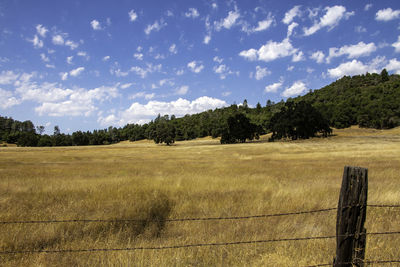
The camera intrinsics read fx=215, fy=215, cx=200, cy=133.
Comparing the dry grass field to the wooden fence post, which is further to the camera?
the dry grass field

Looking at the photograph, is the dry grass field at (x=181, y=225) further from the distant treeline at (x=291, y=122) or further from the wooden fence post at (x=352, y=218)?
the distant treeline at (x=291, y=122)

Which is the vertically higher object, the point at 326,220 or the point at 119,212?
the point at 119,212

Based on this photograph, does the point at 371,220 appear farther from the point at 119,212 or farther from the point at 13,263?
the point at 13,263

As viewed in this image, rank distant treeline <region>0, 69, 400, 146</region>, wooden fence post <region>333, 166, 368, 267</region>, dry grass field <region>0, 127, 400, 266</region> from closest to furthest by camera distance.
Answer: wooden fence post <region>333, 166, 368, 267</region> → dry grass field <region>0, 127, 400, 266</region> → distant treeline <region>0, 69, 400, 146</region>

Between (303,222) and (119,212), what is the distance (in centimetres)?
547

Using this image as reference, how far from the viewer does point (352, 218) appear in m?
3.04

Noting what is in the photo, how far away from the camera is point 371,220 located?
5.89 metres

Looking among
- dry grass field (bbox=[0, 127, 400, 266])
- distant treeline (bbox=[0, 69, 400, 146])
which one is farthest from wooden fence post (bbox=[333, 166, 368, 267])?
distant treeline (bbox=[0, 69, 400, 146])

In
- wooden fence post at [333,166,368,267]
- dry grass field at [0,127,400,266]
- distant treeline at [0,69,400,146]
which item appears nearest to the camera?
wooden fence post at [333,166,368,267]

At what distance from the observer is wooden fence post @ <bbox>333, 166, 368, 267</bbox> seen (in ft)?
9.91

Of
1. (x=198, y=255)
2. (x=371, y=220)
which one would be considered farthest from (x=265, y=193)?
(x=198, y=255)

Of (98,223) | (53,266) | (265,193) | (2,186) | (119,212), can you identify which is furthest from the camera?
(2,186)

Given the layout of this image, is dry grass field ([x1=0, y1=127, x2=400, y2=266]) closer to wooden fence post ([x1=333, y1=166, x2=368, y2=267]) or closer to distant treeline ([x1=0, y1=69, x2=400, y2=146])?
wooden fence post ([x1=333, y1=166, x2=368, y2=267])

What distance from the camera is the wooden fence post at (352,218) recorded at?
302cm
